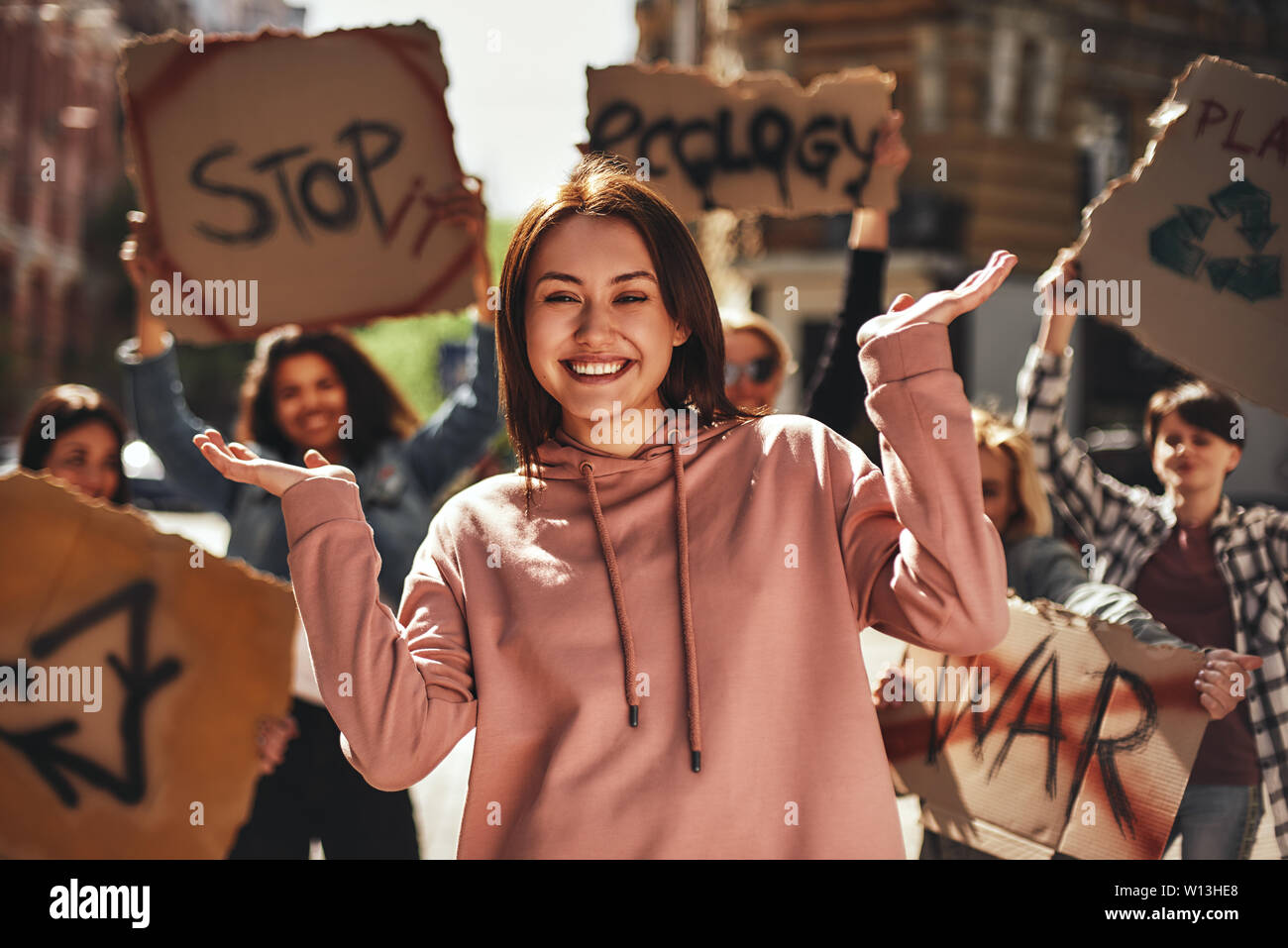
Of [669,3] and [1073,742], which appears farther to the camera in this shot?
[669,3]

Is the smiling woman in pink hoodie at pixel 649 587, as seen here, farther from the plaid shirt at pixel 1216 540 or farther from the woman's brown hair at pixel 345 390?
the woman's brown hair at pixel 345 390

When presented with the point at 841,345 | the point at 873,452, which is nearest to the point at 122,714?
the point at 841,345

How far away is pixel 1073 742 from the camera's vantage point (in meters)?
2.35

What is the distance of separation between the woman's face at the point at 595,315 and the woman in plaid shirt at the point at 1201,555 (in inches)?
52.5

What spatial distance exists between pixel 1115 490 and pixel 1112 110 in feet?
47.8

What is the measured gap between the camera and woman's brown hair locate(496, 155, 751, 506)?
5.13 ft

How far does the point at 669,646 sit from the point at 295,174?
196cm

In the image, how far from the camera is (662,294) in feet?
5.15

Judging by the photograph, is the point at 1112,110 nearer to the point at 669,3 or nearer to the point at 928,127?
the point at 928,127

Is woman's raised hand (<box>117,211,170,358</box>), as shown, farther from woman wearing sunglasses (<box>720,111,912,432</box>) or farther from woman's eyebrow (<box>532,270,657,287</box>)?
woman's eyebrow (<box>532,270,657,287</box>)

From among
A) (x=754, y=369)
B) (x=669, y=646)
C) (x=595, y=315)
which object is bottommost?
(x=669, y=646)

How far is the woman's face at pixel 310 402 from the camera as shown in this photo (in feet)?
9.91

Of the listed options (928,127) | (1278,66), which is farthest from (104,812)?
(1278,66)

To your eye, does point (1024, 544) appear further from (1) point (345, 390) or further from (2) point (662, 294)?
(1) point (345, 390)
